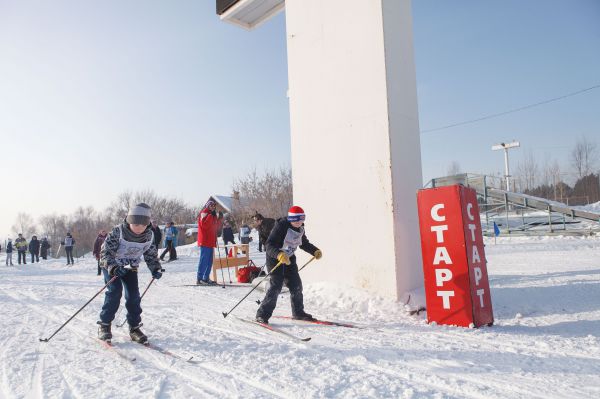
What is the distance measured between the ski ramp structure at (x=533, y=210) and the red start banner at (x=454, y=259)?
622 inches

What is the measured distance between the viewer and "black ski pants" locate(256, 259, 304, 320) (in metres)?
5.19

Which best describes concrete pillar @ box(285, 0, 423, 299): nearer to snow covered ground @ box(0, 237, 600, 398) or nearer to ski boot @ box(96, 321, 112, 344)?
snow covered ground @ box(0, 237, 600, 398)

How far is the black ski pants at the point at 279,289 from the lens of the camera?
204 inches

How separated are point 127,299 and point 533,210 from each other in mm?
22658

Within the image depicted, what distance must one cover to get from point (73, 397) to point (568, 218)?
24.9 metres

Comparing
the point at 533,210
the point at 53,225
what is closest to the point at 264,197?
the point at 533,210

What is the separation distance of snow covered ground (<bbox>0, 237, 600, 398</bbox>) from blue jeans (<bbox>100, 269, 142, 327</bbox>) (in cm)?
27

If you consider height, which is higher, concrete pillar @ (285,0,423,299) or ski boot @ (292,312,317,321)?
concrete pillar @ (285,0,423,299)

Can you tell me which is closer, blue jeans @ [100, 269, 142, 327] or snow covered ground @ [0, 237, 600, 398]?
snow covered ground @ [0, 237, 600, 398]

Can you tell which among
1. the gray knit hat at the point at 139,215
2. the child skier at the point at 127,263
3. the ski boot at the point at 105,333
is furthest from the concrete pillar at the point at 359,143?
the ski boot at the point at 105,333

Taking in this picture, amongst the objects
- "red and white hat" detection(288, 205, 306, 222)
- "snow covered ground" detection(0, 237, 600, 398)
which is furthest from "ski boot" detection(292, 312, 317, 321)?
"red and white hat" detection(288, 205, 306, 222)

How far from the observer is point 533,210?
71.2ft

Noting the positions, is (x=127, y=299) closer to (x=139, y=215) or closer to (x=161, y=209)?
(x=139, y=215)

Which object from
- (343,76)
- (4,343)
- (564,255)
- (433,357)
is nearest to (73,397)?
(4,343)
